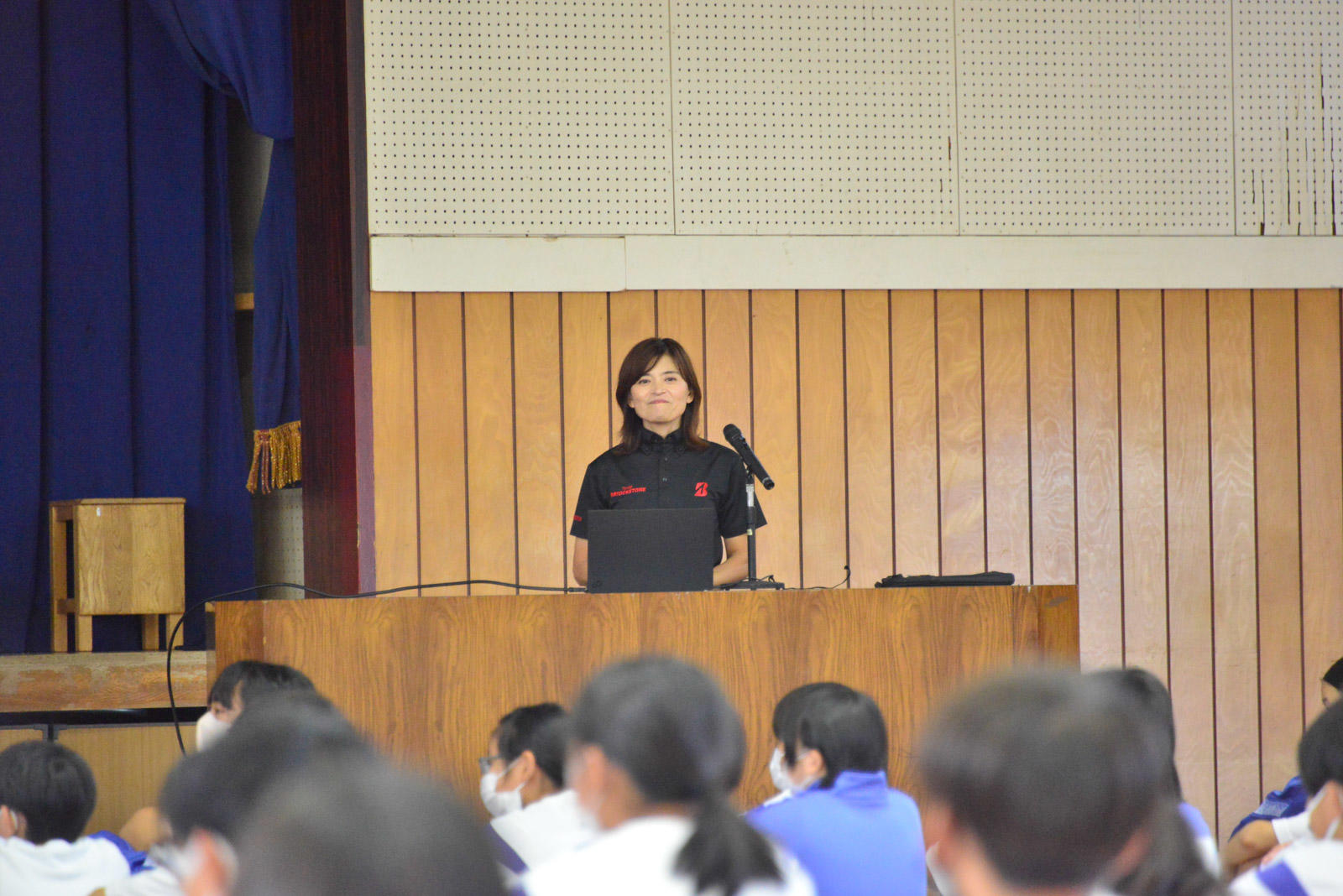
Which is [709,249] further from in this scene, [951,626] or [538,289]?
[951,626]

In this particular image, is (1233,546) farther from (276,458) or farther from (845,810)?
(276,458)

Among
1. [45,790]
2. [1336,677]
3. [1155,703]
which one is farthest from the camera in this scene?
[1336,677]

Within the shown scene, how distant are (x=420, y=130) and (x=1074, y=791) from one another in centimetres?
399

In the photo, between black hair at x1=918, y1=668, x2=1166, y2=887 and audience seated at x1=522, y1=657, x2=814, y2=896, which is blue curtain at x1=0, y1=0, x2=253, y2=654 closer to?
audience seated at x1=522, y1=657, x2=814, y2=896

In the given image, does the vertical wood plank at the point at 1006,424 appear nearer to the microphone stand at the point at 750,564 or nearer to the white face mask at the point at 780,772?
the microphone stand at the point at 750,564

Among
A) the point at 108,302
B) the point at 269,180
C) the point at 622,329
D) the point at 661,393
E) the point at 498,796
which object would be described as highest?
the point at 269,180

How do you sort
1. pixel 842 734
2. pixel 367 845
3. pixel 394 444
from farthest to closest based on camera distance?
1. pixel 394 444
2. pixel 842 734
3. pixel 367 845

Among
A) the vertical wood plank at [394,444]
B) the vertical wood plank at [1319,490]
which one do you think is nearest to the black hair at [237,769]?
the vertical wood plank at [394,444]

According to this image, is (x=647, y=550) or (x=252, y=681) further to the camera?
(x=647, y=550)

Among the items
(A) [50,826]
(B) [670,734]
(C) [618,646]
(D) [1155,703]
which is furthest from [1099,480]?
(B) [670,734]

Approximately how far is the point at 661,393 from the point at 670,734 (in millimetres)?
2403

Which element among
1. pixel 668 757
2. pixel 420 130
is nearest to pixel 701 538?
pixel 668 757

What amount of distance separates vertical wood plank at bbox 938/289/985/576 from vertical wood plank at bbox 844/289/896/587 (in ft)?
0.63

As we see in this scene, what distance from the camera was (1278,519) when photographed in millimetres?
4836
